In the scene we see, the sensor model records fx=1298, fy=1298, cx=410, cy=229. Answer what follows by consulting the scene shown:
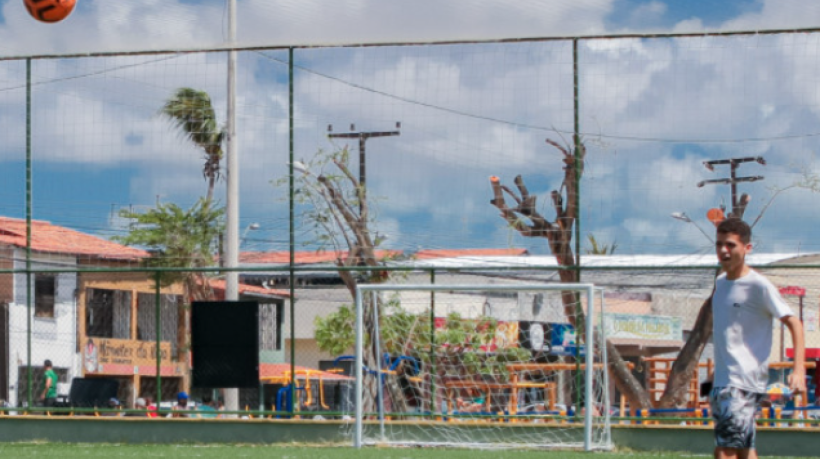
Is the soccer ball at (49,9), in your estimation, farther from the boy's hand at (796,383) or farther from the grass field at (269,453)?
the boy's hand at (796,383)

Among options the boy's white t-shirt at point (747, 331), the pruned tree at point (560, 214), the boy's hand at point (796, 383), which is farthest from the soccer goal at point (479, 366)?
the boy's hand at point (796, 383)

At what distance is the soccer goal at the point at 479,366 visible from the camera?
1334cm

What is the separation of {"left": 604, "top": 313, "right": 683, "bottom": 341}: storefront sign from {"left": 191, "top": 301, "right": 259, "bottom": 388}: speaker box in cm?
469

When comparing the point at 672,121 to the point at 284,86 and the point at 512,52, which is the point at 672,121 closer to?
the point at 512,52

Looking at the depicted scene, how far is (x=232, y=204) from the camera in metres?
14.1

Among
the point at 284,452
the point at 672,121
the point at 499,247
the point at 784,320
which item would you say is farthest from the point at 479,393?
the point at 784,320

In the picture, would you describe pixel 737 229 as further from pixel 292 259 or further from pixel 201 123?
pixel 201 123

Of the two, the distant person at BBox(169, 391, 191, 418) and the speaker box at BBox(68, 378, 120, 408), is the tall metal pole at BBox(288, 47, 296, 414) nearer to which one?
the distant person at BBox(169, 391, 191, 418)

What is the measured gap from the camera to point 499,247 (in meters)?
13.5

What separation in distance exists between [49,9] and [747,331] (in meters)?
8.88

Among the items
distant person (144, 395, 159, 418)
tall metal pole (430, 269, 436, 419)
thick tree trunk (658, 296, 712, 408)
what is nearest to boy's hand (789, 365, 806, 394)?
tall metal pole (430, 269, 436, 419)

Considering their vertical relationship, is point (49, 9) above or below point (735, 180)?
above

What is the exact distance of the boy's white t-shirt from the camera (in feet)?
20.2

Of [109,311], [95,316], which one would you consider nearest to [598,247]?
[109,311]
